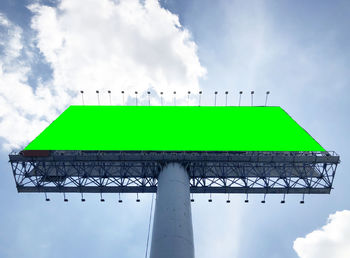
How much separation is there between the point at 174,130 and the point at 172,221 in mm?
10630

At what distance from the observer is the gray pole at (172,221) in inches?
588

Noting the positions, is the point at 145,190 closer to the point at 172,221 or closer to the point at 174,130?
the point at 174,130

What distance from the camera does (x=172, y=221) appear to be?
16.1m

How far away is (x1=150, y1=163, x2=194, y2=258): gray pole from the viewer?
14938 millimetres

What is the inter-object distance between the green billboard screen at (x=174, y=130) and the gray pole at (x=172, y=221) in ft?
12.6

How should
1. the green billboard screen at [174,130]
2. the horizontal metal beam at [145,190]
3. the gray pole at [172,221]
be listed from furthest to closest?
the horizontal metal beam at [145,190] → the green billboard screen at [174,130] → the gray pole at [172,221]

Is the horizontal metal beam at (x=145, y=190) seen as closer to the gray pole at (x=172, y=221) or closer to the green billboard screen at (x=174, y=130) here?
the green billboard screen at (x=174, y=130)

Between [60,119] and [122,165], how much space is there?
9262 millimetres

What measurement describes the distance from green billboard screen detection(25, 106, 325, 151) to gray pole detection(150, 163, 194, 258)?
383cm

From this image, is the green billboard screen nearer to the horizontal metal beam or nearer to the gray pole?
the horizontal metal beam

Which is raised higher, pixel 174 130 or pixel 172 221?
pixel 174 130

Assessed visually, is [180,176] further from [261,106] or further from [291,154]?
[261,106]

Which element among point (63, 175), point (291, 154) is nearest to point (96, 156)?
point (63, 175)

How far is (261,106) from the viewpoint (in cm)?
3058
